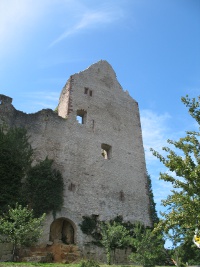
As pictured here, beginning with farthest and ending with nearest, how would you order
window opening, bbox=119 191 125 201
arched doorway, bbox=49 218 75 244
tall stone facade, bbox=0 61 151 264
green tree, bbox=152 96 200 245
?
window opening, bbox=119 191 125 201 → tall stone facade, bbox=0 61 151 264 → arched doorway, bbox=49 218 75 244 → green tree, bbox=152 96 200 245

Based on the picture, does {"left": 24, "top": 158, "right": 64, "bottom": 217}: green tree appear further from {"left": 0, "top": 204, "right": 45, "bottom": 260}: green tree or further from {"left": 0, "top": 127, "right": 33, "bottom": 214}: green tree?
{"left": 0, "top": 204, "right": 45, "bottom": 260}: green tree

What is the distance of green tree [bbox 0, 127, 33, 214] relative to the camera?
49.0 ft

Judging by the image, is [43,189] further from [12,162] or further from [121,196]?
[121,196]

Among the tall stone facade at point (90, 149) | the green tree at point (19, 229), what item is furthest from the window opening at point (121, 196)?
the green tree at point (19, 229)

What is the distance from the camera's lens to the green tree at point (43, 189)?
51.6 feet

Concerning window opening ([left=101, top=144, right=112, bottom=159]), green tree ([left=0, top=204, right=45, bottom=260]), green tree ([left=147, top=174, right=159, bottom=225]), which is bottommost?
green tree ([left=0, top=204, right=45, bottom=260])

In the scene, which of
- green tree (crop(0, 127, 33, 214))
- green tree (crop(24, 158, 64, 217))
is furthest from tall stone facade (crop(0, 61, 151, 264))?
green tree (crop(0, 127, 33, 214))

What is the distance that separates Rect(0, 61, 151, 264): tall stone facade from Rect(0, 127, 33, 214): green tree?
3.03 ft

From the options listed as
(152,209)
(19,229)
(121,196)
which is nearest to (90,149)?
(121,196)

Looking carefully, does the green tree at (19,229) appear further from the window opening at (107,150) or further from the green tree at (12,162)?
the window opening at (107,150)

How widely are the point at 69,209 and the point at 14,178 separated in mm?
3657

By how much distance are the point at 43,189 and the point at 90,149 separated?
502 centimetres

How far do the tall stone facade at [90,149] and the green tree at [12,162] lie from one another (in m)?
0.92

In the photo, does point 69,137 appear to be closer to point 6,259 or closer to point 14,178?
point 14,178
